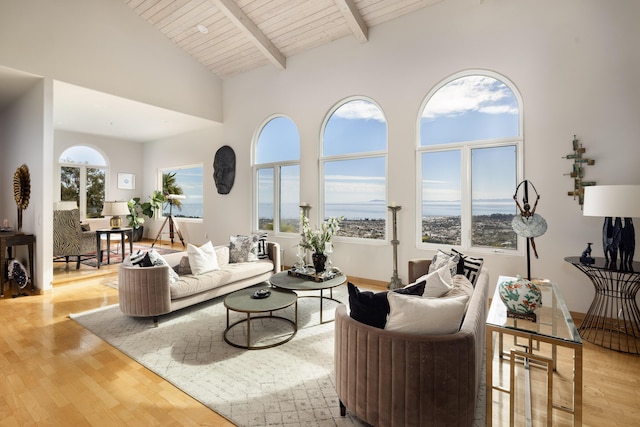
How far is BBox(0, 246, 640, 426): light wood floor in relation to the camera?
1900 mm

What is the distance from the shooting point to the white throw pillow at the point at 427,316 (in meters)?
1.61

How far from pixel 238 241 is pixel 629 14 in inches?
205

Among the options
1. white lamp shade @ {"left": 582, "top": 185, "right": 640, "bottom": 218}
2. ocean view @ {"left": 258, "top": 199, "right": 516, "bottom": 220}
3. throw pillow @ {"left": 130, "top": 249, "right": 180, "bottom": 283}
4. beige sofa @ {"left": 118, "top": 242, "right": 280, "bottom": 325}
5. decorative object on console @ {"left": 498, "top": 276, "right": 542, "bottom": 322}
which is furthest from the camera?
ocean view @ {"left": 258, "top": 199, "right": 516, "bottom": 220}

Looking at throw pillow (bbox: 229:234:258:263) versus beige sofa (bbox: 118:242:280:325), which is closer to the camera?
beige sofa (bbox: 118:242:280:325)

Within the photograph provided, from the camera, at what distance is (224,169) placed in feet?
22.2

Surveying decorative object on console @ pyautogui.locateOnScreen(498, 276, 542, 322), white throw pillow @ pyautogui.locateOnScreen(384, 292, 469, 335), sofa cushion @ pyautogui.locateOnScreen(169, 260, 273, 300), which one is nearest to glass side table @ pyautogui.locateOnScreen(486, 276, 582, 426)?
decorative object on console @ pyautogui.locateOnScreen(498, 276, 542, 322)

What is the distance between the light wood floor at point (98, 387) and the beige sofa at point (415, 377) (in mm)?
760

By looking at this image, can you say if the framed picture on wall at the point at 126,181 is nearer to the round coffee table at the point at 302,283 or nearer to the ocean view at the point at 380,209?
the ocean view at the point at 380,209

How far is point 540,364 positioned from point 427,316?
5.24ft

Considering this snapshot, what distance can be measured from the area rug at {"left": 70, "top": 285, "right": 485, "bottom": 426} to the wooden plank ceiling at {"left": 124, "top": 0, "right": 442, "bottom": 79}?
13.9 feet

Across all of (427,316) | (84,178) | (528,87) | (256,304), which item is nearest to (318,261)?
(256,304)

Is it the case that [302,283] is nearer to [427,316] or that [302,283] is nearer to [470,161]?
[427,316]

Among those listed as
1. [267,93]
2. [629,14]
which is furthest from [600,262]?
[267,93]

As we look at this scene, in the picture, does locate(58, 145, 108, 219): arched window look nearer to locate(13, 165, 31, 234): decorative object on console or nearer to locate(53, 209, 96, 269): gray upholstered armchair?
locate(53, 209, 96, 269): gray upholstered armchair
